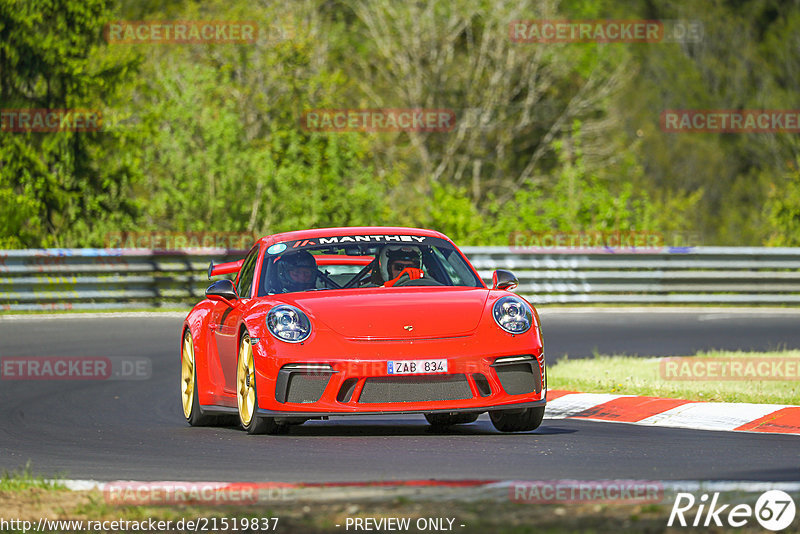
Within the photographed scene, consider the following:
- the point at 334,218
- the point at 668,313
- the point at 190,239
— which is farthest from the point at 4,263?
the point at 668,313

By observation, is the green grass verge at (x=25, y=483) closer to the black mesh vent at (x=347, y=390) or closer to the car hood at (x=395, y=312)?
the black mesh vent at (x=347, y=390)

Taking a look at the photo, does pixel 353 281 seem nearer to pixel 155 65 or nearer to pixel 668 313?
pixel 668 313

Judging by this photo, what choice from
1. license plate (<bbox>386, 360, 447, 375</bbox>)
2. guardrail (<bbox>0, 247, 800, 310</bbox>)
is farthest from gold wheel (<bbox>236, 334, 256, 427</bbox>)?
guardrail (<bbox>0, 247, 800, 310</bbox>)

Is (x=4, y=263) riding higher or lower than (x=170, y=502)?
lower

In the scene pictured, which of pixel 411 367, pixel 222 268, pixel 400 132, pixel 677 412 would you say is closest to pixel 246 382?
pixel 411 367

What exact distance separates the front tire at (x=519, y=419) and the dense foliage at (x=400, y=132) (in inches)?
619

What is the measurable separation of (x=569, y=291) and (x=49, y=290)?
7921mm

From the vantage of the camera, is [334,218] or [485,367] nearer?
[485,367]

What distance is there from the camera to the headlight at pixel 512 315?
9047mm

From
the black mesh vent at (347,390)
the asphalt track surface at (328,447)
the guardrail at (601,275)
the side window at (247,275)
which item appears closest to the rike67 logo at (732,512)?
the asphalt track surface at (328,447)

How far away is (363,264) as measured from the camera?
10336 millimetres

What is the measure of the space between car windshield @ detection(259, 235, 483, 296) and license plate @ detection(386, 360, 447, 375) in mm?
1170

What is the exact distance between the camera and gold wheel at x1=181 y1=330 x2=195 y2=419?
10766mm

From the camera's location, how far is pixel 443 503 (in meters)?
5.91
